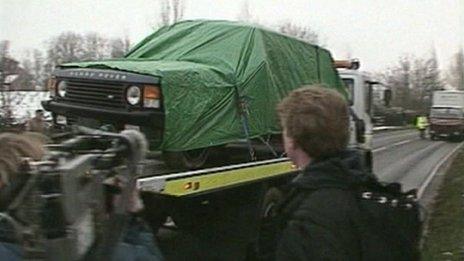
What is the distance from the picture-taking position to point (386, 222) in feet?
9.21

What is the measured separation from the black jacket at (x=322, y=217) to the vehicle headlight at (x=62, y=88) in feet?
19.9

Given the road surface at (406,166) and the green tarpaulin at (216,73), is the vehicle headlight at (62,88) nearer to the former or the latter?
the green tarpaulin at (216,73)

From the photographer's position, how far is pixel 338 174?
2.88 m

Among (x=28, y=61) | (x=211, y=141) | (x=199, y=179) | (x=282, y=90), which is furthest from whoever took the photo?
(x=28, y=61)

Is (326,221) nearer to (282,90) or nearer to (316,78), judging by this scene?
(282,90)

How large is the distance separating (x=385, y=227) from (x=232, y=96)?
240 inches

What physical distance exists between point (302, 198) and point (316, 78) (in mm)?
8854

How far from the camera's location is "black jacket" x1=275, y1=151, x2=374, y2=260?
274cm

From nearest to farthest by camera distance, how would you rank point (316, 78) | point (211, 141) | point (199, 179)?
point (199, 179)
point (211, 141)
point (316, 78)

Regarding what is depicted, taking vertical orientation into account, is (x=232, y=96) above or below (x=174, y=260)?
above

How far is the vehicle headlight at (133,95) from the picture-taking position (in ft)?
25.8

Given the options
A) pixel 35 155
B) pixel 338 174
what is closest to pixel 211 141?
pixel 338 174

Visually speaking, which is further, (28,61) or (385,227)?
(28,61)

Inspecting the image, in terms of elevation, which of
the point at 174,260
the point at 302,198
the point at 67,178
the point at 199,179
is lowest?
the point at 174,260
